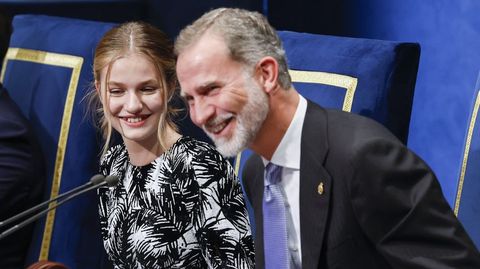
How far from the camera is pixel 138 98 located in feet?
6.57

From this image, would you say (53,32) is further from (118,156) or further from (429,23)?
(429,23)

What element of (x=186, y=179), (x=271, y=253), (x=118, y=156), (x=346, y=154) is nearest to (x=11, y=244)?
(x=118, y=156)

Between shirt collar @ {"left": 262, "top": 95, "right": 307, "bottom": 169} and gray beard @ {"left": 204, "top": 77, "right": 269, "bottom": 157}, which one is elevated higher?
gray beard @ {"left": 204, "top": 77, "right": 269, "bottom": 157}

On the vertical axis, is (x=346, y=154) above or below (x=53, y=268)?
above

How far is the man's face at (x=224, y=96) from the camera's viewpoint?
4.85 feet

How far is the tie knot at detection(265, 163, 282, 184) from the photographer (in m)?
1.55

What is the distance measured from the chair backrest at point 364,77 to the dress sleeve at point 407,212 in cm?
52

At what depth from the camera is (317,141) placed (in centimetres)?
149

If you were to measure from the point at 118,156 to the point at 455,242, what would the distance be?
92 cm

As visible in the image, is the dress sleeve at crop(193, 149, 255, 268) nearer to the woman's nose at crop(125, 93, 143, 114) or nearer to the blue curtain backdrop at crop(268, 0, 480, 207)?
the woman's nose at crop(125, 93, 143, 114)

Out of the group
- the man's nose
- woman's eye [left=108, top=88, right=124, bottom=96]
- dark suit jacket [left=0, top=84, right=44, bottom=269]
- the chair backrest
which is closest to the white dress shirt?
the man's nose

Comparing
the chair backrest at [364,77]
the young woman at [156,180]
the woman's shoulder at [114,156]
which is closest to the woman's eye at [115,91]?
the young woman at [156,180]

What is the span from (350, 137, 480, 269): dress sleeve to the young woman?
1.69 feet

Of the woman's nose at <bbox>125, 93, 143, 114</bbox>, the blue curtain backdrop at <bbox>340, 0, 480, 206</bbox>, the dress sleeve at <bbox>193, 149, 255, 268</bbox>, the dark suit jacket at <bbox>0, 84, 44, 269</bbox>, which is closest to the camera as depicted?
the dress sleeve at <bbox>193, 149, 255, 268</bbox>
